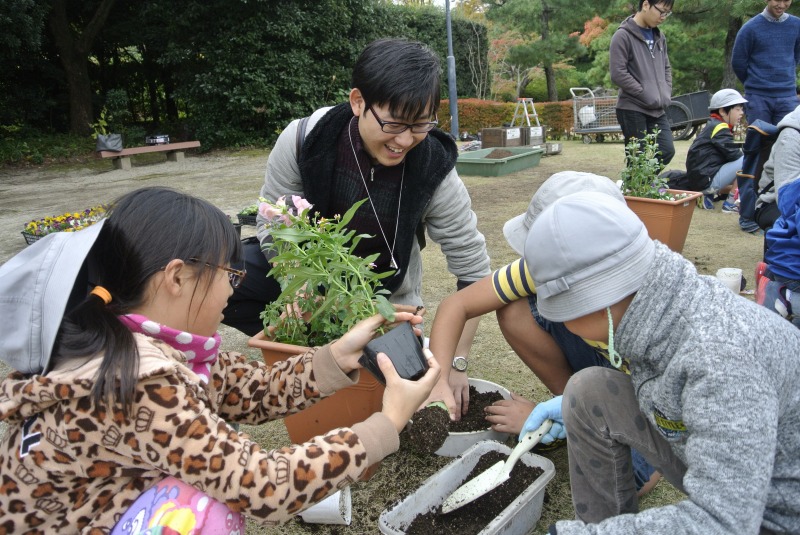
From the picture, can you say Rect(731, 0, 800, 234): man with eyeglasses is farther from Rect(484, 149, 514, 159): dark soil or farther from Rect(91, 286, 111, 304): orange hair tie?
Rect(91, 286, 111, 304): orange hair tie

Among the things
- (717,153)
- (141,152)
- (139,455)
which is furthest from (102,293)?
(141,152)

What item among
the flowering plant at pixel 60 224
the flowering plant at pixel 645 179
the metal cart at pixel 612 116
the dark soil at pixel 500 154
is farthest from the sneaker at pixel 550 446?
the metal cart at pixel 612 116

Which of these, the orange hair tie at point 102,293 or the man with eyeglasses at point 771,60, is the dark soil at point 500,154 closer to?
the man with eyeglasses at point 771,60

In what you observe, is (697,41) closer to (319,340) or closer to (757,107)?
(757,107)

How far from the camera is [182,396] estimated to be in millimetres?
1255

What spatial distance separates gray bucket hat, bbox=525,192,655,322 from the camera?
1.23 meters

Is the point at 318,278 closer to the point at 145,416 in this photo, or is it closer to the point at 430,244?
the point at 145,416

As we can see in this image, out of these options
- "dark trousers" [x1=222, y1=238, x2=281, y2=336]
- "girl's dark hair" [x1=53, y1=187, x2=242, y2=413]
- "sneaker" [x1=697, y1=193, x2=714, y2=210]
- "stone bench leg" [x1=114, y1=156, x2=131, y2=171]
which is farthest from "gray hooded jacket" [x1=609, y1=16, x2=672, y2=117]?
"stone bench leg" [x1=114, y1=156, x2=131, y2=171]

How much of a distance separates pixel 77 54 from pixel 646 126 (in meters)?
13.4

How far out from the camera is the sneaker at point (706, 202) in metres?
5.77

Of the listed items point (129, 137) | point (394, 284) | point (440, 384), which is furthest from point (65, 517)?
point (129, 137)

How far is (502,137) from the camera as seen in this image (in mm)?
10461

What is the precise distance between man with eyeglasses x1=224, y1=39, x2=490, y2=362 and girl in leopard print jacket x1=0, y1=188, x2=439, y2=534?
900 millimetres

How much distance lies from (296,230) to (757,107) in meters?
4.94
